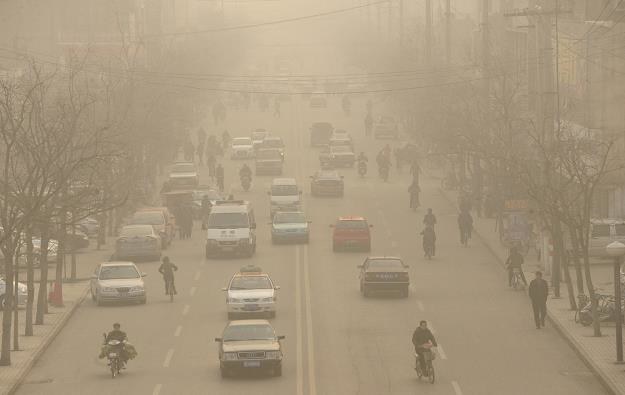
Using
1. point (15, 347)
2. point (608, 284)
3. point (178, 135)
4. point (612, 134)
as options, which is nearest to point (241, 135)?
point (178, 135)

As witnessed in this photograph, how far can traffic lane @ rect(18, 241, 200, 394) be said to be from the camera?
38.7 meters

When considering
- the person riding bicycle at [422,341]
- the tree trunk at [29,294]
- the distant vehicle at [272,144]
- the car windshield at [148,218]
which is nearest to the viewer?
the person riding bicycle at [422,341]

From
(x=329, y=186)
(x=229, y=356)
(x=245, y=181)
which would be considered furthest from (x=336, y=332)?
(x=245, y=181)

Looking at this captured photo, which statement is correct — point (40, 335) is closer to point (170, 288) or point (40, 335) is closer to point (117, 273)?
point (117, 273)

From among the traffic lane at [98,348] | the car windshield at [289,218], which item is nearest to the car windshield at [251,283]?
the traffic lane at [98,348]

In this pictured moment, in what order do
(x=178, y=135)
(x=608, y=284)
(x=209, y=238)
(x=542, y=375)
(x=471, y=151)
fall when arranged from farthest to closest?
(x=178, y=135) → (x=471, y=151) → (x=209, y=238) → (x=608, y=284) → (x=542, y=375)

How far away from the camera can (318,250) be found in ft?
211

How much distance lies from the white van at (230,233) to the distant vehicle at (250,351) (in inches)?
937

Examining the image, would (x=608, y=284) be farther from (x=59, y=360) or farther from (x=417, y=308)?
(x=59, y=360)

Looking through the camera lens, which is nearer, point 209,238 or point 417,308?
point 417,308

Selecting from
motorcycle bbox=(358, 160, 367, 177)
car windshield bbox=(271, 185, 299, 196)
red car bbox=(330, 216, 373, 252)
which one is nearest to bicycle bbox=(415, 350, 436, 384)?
red car bbox=(330, 216, 373, 252)

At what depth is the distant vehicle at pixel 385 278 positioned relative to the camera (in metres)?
51.3

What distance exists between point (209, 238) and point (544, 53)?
48.8ft

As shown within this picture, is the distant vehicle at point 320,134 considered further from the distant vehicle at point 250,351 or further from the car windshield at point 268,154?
the distant vehicle at point 250,351
